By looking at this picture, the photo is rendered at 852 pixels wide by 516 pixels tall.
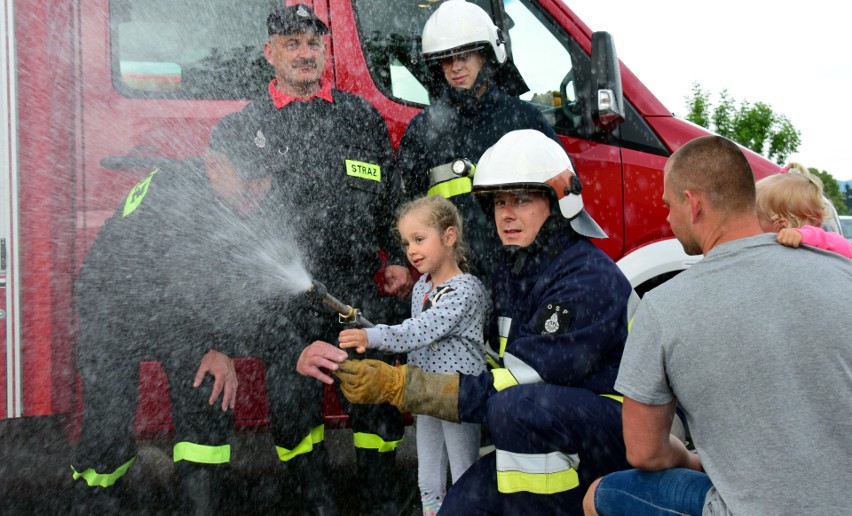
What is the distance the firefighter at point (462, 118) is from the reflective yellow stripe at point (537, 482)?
1.10 meters

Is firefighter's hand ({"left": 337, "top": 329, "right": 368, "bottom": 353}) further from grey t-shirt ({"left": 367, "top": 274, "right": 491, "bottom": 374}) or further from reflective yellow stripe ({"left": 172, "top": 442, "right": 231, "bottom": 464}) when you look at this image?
reflective yellow stripe ({"left": 172, "top": 442, "right": 231, "bottom": 464})

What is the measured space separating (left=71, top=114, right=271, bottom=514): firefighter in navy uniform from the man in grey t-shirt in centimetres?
167

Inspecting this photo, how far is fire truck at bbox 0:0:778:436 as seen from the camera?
10.5 feet

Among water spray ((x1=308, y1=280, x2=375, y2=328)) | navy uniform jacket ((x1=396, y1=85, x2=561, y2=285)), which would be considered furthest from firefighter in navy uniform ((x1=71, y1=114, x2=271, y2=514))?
navy uniform jacket ((x1=396, y1=85, x2=561, y2=285))

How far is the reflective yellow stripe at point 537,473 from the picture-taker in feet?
8.30

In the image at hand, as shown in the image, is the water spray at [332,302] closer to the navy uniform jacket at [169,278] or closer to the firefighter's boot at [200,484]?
the navy uniform jacket at [169,278]

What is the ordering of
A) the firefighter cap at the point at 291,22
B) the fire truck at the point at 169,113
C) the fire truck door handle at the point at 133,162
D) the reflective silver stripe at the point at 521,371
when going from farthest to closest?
the fire truck door handle at the point at 133,162
the firefighter cap at the point at 291,22
the fire truck at the point at 169,113
the reflective silver stripe at the point at 521,371

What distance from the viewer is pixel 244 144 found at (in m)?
3.26

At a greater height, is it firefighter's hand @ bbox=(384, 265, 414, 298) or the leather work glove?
firefighter's hand @ bbox=(384, 265, 414, 298)

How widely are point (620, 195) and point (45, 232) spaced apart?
2727mm

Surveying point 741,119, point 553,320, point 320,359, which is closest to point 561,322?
point 553,320

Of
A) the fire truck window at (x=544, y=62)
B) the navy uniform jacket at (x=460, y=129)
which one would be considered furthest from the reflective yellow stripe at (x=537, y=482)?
the fire truck window at (x=544, y=62)

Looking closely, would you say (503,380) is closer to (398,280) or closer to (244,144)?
(398,280)

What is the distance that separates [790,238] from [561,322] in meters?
0.80
